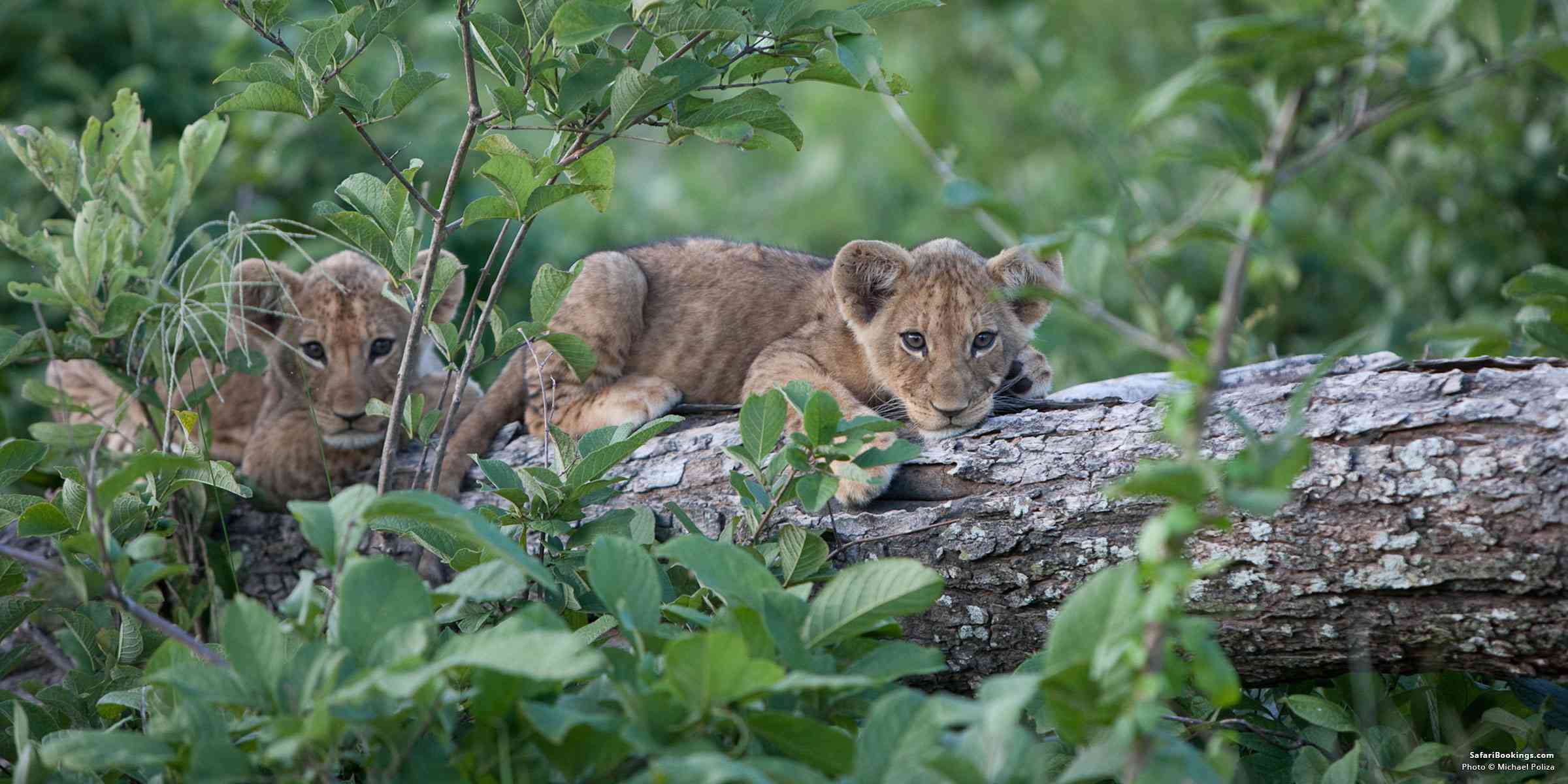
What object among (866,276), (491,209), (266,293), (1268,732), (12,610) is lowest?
(12,610)

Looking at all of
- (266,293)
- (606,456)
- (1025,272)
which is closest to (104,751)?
(606,456)

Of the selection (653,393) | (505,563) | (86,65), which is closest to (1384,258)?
(653,393)

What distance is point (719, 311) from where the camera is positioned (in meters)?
4.78

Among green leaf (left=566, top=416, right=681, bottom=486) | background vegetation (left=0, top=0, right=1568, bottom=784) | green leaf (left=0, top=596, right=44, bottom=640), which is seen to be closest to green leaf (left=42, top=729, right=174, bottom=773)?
background vegetation (left=0, top=0, right=1568, bottom=784)

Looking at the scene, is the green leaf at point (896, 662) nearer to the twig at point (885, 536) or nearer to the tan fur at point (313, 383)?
the twig at point (885, 536)

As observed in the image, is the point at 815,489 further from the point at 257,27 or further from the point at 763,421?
the point at 257,27

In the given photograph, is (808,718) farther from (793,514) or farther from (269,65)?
(269,65)

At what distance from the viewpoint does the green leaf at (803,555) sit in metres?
2.91

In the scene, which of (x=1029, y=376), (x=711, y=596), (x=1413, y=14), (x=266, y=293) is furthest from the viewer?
(x=266, y=293)

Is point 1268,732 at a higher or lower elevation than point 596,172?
lower

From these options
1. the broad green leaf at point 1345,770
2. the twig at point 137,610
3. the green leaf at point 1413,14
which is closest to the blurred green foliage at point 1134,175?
the broad green leaf at point 1345,770

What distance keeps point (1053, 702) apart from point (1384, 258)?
601 centimetres

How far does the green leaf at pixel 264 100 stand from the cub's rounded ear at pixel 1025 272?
7.39ft

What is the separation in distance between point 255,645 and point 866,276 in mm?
2635
